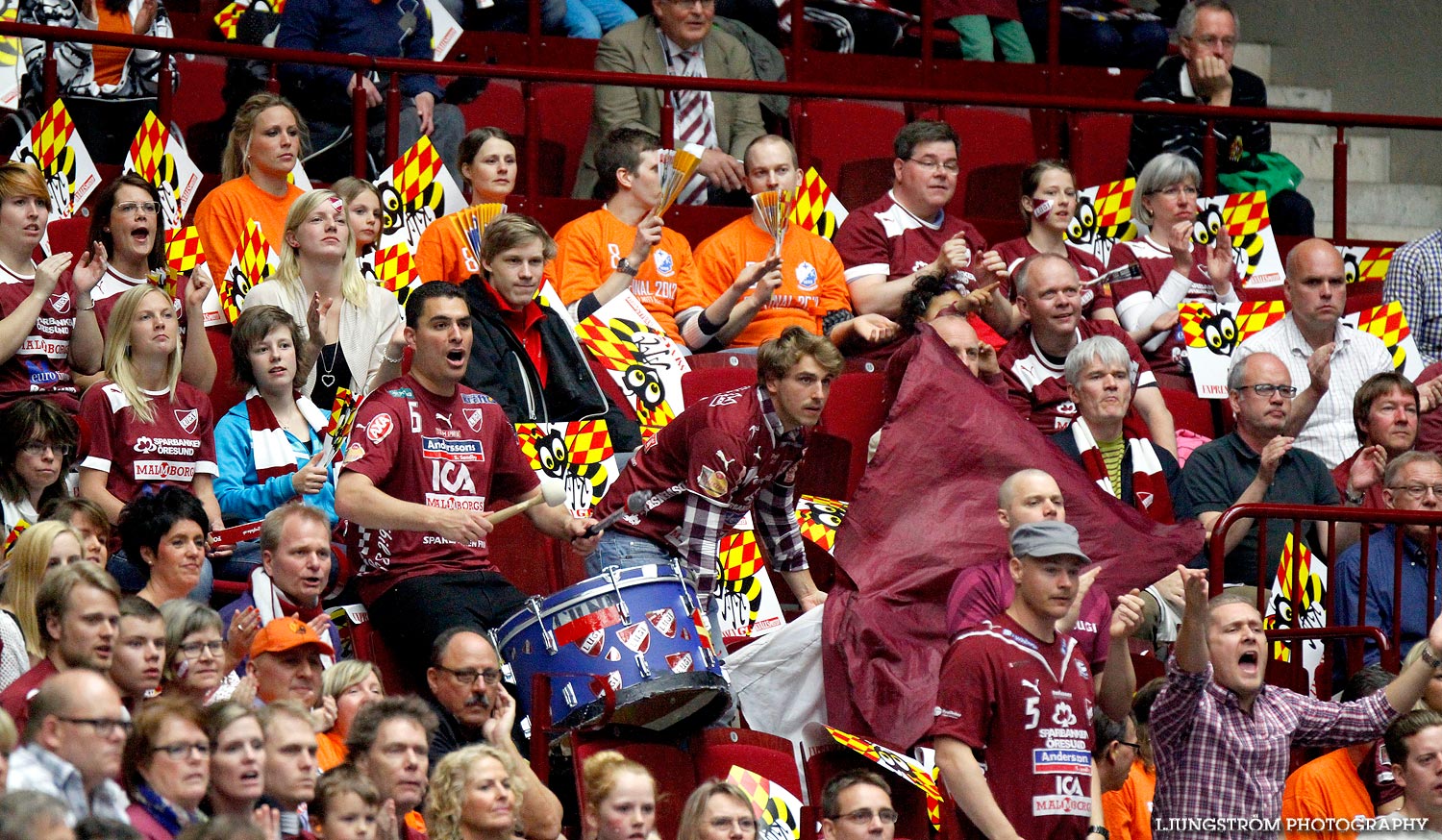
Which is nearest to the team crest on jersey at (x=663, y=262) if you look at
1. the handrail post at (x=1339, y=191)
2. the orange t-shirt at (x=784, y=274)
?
the orange t-shirt at (x=784, y=274)

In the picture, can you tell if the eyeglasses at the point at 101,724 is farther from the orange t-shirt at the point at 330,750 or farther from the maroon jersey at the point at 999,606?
the maroon jersey at the point at 999,606

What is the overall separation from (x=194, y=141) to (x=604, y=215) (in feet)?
6.60

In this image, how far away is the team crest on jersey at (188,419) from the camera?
7.64 metres

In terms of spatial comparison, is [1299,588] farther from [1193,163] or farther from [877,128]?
[877,128]

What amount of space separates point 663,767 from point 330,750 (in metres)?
1.13

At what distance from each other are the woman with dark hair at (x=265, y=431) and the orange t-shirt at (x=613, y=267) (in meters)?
1.68

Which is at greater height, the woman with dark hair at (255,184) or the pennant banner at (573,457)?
the woman with dark hair at (255,184)

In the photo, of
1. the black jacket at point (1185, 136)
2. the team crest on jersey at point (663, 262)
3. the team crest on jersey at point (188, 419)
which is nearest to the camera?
the team crest on jersey at point (188, 419)

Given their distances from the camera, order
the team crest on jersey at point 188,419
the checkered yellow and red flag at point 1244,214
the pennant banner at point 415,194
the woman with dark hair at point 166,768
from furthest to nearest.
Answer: the checkered yellow and red flag at point 1244,214 → the pennant banner at point 415,194 → the team crest on jersey at point 188,419 → the woman with dark hair at point 166,768

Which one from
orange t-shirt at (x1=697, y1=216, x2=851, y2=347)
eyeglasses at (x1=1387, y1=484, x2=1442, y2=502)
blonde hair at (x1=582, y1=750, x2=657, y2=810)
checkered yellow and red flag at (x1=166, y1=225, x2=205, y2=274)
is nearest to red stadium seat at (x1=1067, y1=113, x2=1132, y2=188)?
orange t-shirt at (x1=697, y1=216, x2=851, y2=347)

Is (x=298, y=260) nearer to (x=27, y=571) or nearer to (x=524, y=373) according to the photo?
(x=524, y=373)

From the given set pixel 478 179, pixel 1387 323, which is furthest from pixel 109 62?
pixel 1387 323

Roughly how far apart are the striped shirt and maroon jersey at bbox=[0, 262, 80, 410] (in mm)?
4704

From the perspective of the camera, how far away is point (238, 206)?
352 inches
